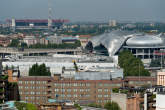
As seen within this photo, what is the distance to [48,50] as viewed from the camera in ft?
→ 317

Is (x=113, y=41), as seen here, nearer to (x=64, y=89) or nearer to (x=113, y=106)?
(x=64, y=89)

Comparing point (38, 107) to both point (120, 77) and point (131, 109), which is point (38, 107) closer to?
point (131, 109)

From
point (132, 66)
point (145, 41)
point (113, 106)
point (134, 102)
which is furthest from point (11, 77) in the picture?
point (145, 41)

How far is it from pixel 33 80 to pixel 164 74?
32.6 ft

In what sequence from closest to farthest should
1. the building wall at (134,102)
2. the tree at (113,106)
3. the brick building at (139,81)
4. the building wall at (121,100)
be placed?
the building wall at (134,102) → the building wall at (121,100) → the tree at (113,106) → the brick building at (139,81)

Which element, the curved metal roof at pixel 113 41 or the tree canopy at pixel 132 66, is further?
the curved metal roof at pixel 113 41

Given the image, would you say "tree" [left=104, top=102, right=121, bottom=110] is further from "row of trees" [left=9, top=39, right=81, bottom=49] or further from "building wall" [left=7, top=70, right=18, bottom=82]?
"row of trees" [left=9, top=39, right=81, bottom=49]

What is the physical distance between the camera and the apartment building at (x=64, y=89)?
3988 centimetres

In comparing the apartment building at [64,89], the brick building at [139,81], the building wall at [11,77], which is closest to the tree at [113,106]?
the apartment building at [64,89]

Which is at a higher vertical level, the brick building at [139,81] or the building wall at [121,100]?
the building wall at [121,100]

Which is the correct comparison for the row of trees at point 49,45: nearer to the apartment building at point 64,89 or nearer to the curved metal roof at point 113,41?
the curved metal roof at point 113,41

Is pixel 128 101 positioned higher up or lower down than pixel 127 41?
higher up

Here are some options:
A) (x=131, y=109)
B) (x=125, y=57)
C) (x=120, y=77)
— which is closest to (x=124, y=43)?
Result: (x=125, y=57)

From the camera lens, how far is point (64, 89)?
133 feet
